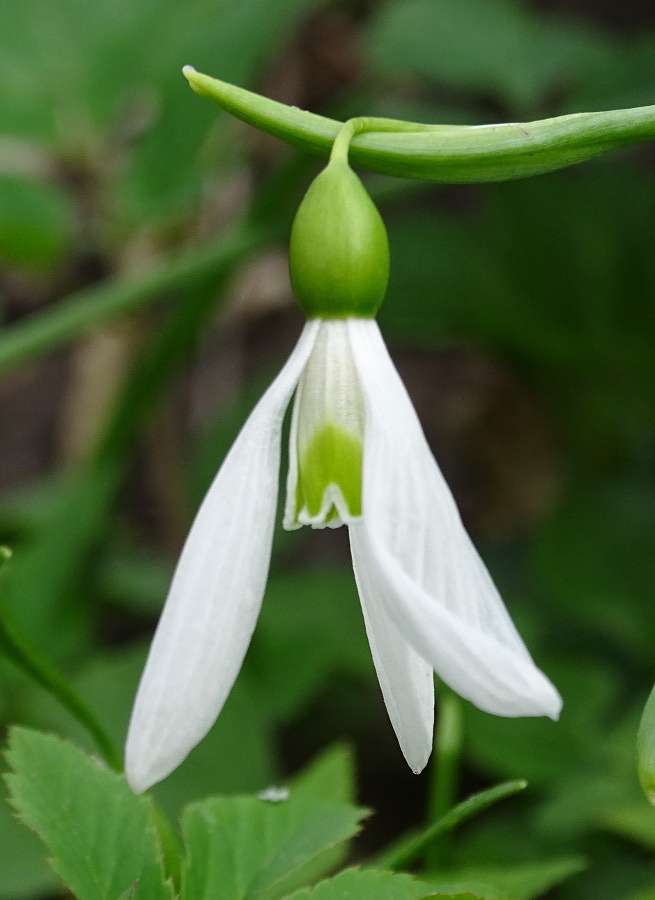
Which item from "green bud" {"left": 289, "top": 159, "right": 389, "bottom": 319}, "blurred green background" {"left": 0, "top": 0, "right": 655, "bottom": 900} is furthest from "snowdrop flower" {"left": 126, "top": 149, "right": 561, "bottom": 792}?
"blurred green background" {"left": 0, "top": 0, "right": 655, "bottom": 900}

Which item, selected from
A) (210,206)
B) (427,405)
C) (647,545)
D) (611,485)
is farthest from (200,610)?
(210,206)

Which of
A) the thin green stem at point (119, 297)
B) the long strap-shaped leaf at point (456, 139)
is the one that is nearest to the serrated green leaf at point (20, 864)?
the thin green stem at point (119, 297)

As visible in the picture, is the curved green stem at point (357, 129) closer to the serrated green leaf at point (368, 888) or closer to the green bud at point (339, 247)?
the green bud at point (339, 247)

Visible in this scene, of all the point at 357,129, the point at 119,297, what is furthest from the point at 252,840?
the point at 119,297

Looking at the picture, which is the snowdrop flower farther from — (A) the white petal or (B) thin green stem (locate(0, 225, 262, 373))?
(B) thin green stem (locate(0, 225, 262, 373))

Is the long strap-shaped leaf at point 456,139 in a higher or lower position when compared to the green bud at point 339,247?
higher

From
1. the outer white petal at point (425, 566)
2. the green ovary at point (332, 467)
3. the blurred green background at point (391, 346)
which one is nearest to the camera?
the outer white petal at point (425, 566)

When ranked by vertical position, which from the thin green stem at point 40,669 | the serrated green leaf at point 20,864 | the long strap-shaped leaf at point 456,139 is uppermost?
the long strap-shaped leaf at point 456,139
